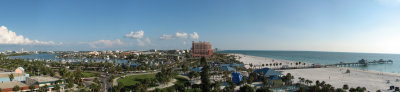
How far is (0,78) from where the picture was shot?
51312 mm

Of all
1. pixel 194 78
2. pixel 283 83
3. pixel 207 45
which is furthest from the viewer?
pixel 207 45

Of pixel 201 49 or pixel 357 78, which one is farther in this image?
pixel 201 49

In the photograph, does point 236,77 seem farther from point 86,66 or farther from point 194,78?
point 86,66

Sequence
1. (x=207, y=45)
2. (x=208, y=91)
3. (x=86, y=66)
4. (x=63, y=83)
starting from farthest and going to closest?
(x=207, y=45) < (x=86, y=66) < (x=63, y=83) < (x=208, y=91)

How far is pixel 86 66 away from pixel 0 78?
35.3m

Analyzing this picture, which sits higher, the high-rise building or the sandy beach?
the high-rise building

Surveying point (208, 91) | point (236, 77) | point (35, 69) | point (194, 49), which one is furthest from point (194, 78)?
point (194, 49)

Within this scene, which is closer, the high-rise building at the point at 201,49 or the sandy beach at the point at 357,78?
the sandy beach at the point at 357,78

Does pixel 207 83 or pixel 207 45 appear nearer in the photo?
pixel 207 83

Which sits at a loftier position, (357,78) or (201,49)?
(201,49)

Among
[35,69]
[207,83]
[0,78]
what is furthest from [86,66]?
[207,83]

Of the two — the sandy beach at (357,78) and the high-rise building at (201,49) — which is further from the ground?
the high-rise building at (201,49)

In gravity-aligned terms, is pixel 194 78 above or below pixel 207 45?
below

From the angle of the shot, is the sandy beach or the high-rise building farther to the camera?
the high-rise building
